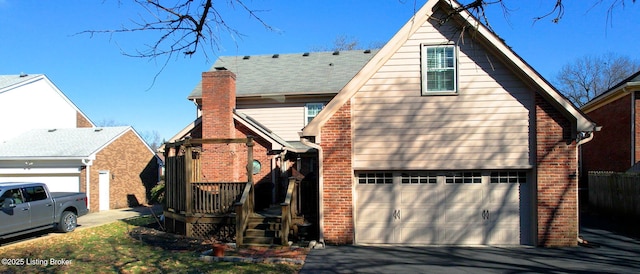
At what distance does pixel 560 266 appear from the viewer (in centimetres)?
930

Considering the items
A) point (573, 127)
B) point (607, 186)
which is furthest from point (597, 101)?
point (573, 127)

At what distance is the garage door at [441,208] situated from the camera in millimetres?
11539

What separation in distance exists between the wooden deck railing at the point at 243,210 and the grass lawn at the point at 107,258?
1.26m

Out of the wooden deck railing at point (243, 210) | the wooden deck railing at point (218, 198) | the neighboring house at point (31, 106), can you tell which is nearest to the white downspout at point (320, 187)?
the wooden deck railing at point (243, 210)

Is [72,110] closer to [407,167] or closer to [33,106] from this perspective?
[33,106]

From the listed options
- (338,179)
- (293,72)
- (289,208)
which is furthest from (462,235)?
(293,72)

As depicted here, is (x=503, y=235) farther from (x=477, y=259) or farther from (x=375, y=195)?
(x=375, y=195)

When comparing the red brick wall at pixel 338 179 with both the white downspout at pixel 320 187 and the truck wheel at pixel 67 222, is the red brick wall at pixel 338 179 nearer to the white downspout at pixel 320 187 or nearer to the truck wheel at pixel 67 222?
the white downspout at pixel 320 187

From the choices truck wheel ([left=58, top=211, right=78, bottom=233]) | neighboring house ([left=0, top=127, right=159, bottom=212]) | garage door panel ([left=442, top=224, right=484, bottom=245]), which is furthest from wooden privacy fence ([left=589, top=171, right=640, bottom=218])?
neighboring house ([left=0, top=127, right=159, bottom=212])

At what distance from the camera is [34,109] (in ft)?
83.4

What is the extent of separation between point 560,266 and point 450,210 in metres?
3.00

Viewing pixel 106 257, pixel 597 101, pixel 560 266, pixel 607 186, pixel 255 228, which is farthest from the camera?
pixel 597 101

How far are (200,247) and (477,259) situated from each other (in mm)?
7098

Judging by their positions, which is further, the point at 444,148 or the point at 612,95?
the point at 612,95
